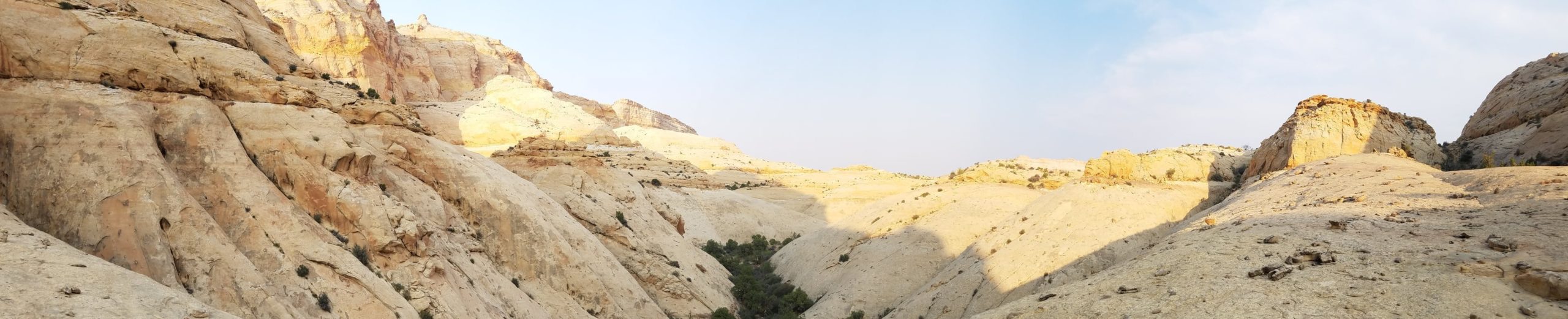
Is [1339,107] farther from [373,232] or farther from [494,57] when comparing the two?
[494,57]

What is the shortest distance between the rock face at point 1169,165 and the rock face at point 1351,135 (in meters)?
2.89

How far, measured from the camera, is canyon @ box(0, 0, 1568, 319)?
14.2m

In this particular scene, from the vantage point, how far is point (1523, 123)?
30.5m

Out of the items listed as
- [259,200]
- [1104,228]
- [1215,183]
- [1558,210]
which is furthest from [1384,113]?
[259,200]

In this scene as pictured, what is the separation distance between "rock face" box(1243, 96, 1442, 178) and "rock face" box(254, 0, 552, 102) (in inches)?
2176

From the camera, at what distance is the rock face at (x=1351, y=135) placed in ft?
99.4

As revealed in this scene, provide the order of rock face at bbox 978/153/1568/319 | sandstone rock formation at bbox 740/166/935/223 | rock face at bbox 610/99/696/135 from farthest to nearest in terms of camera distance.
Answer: rock face at bbox 610/99/696/135 → sandstone rock formation at bbox 740/166/935/223 → rock face at bbox 978/153/1568/319

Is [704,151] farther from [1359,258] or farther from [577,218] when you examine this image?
[1359,258]

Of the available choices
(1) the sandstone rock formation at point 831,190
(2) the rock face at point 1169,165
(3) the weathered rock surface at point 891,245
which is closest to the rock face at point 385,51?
(1) the sandstone rock formation at point 831,190

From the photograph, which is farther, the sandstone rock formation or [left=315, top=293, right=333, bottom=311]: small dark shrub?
the sandstone rock formation

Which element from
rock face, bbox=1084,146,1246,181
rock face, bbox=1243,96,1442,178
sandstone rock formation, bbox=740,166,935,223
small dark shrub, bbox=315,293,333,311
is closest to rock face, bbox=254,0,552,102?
sandstone rock formation, bbox=740,166,935,223

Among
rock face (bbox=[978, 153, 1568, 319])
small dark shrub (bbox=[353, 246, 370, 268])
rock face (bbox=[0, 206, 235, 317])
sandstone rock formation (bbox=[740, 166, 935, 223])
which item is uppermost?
rock face (bbox=[978, 153, 1568, 319])

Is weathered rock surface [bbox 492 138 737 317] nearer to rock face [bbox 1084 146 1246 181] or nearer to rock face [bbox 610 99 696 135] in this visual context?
rock face [bbox 1084 146 1246 181]

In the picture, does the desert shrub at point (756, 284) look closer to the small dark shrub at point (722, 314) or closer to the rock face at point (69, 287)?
the small dark shrub at point (722, 314)
